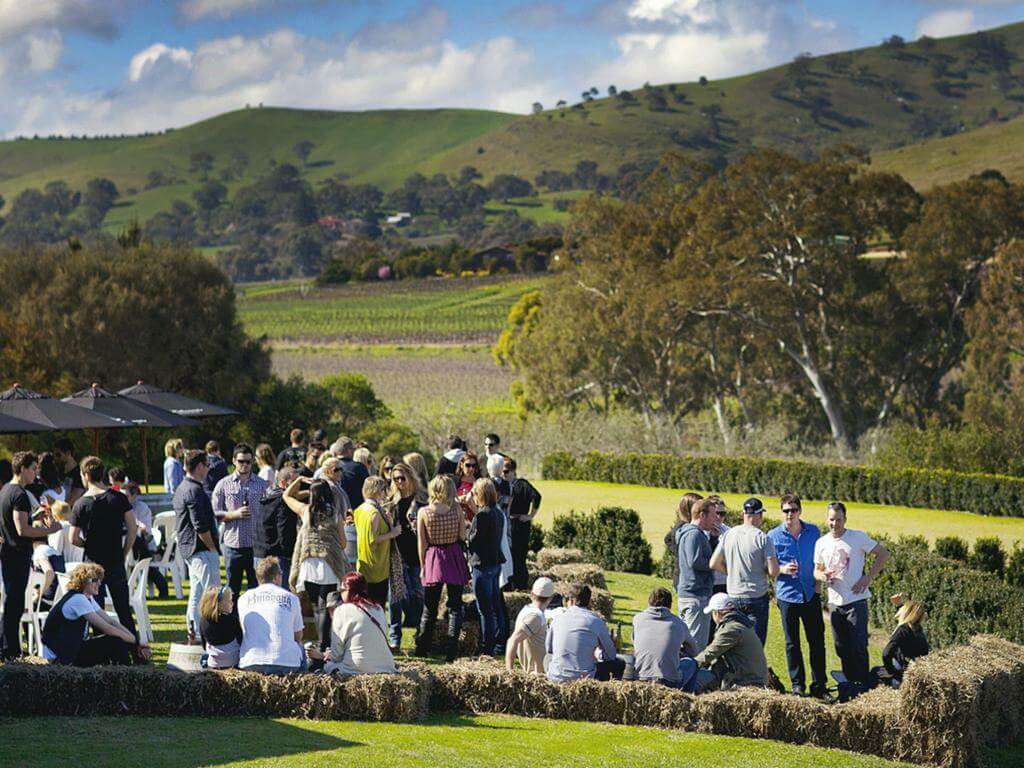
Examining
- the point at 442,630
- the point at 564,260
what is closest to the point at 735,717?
the point at 442,630

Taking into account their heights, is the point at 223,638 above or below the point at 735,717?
above

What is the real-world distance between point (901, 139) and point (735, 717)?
18685cm

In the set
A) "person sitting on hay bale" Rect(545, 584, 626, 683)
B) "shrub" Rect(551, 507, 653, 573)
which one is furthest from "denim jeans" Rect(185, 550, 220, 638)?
"shrub" Rect(551, 507, 653, 573)

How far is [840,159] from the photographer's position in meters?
49.6

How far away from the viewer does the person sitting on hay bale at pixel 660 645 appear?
11016 mm

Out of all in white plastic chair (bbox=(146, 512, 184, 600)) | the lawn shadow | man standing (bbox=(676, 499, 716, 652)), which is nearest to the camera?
the lawn shadow

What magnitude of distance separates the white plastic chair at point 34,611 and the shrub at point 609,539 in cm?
1161

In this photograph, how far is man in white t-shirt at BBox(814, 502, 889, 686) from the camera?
12.1m

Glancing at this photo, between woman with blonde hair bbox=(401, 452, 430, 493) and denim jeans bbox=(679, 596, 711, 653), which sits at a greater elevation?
woman with blonde hair bbox=(401, 452, 430, 493)

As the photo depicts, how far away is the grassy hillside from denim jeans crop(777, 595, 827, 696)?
265 ft

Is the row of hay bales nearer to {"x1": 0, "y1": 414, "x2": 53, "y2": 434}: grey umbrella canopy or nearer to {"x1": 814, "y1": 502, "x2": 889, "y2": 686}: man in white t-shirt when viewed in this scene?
{"x1": 814, "y1": 502, "x2": 889, "y2": 686}: man in white t-shirt

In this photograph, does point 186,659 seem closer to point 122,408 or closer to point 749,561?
point 749,561

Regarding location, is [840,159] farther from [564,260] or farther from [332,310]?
[332,310]

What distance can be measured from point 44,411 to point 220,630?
8436mm
